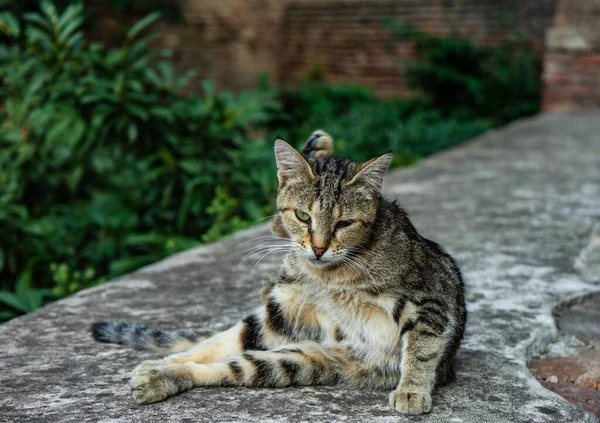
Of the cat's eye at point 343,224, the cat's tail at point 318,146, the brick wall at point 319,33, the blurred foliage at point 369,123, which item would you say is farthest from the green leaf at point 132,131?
the brick wall at point 319,33

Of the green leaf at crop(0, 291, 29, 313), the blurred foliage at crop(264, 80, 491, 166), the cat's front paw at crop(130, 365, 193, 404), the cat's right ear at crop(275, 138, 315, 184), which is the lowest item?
the green leaf at crop(0, 291, 29, 313)

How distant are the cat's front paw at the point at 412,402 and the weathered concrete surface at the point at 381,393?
33 mm

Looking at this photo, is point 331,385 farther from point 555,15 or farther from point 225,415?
point 555,15

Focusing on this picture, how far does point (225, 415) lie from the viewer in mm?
2291

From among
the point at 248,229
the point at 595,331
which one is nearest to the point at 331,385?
the point at 595,331

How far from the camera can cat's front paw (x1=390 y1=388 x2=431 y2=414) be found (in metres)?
2.33

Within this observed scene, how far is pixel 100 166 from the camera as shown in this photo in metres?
5.07

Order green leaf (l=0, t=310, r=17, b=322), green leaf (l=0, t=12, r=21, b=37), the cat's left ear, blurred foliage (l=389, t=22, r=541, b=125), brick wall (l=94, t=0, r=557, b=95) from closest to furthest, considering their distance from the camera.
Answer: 1. the cat's left ear
2. green leaf (l=0, t=310, r=17, b=322)
3. green leaf (l=0, t=12, r=21, b=37)
4. blurred foliage (l=389, t=22, r=541, b=125)
5. brick wall (l=94, t=0, r=557, b=95)

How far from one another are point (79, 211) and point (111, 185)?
0.30m

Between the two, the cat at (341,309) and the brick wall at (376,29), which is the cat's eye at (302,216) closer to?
the cat at (341,309)

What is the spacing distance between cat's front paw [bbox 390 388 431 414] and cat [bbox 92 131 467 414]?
0.11 feet

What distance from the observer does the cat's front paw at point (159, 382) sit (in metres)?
2.35

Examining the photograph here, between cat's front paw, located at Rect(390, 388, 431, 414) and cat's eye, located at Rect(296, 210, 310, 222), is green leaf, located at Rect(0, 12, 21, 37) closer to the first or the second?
cat's eye, located at Rect(296, 210, 310, 222)

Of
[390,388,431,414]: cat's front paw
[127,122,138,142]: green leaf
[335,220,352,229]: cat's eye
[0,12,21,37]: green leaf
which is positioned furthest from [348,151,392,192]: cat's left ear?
[0,12,21,37]: green leaf
